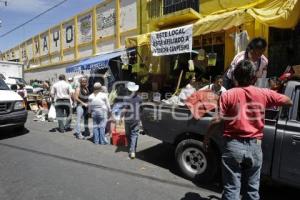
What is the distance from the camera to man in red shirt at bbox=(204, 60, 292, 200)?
346cm

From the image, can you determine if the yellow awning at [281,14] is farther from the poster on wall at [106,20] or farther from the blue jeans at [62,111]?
the poster on wall at [106,20]

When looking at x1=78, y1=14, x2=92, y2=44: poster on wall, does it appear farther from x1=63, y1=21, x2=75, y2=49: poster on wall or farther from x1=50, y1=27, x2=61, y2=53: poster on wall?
x1=50, y1=27, x2=61, y2=53: poster on wall

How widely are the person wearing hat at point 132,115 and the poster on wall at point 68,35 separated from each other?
16.0 meters

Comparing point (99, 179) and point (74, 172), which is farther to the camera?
point (74, 172)

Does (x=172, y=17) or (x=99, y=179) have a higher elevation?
(x=172, y=17)

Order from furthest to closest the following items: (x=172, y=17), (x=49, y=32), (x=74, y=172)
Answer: (x=49, y=32), (x=172, y=17), (x=74, y=172)

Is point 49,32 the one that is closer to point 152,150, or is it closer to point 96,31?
point 96,31

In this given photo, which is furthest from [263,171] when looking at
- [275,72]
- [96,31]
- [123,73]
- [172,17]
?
[96,31]

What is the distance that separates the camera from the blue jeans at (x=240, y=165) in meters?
3.44

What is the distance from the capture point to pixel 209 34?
1086 cm

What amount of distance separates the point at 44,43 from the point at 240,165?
2688 cm

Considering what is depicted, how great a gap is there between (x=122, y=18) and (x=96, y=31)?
294 cm

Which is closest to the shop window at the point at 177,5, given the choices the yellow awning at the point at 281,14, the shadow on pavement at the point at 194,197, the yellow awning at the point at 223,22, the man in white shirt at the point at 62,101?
the yellow awning at the point at 223,22

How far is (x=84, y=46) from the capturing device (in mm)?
20328
